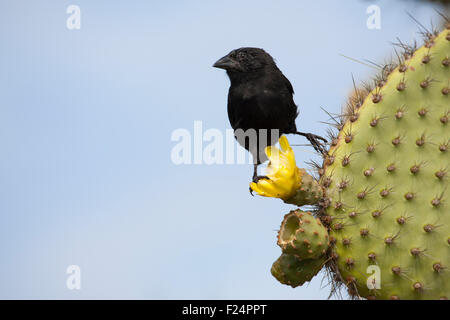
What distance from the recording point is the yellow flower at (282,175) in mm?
2572

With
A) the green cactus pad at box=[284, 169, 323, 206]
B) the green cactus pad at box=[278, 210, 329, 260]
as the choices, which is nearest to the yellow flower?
the green cactus pad at box=[284, 169, 323, 206]

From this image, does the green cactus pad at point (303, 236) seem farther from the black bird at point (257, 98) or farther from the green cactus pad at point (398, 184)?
the black bird at point (257, 98)

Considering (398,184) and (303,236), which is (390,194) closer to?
(398,184)

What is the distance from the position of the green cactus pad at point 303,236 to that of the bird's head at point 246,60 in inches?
65.1

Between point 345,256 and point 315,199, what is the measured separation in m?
0.30

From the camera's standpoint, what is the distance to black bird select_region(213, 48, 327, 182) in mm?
3957

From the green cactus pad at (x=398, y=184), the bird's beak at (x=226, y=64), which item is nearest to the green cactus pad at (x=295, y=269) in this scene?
the green cactus pad at (x=398, y=184)

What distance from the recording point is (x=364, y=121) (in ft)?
9.25

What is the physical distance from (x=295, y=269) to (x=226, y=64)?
1756 millimetres
